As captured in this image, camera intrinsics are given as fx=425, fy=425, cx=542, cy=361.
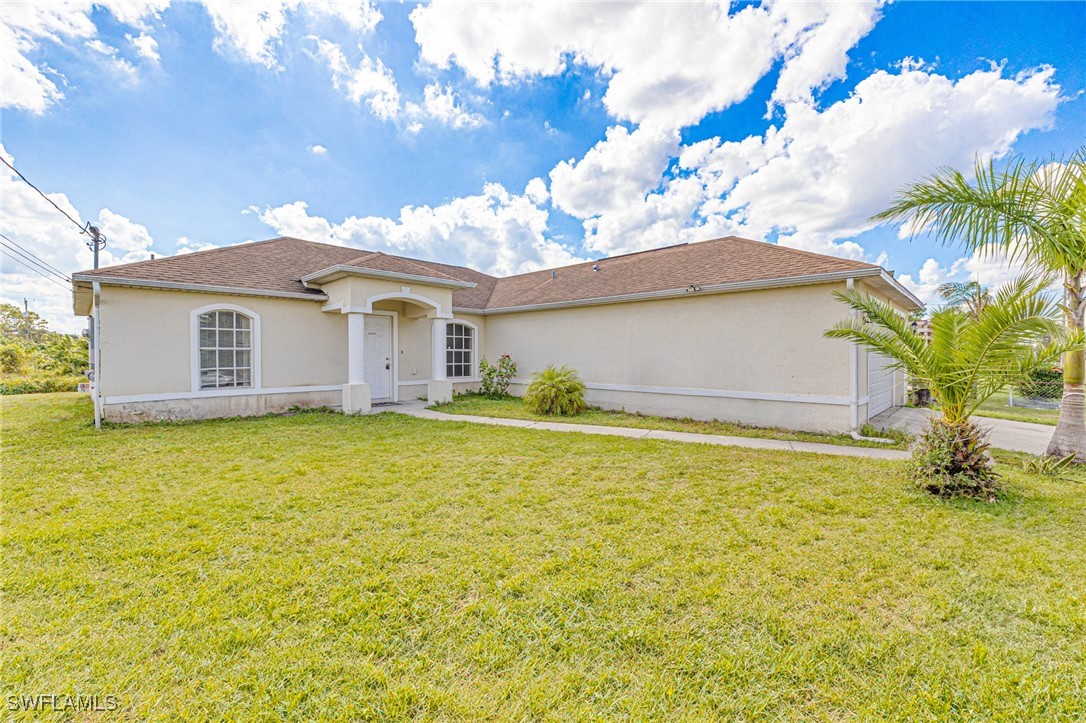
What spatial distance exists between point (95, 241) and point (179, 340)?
1565 cm

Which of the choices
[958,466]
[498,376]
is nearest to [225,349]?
[498,376]

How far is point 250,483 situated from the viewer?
17.3 feet

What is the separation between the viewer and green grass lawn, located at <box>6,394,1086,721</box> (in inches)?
83.2

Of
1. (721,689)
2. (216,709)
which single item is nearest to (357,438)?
(216,709)

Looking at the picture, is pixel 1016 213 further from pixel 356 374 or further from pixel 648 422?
pixel 356 374

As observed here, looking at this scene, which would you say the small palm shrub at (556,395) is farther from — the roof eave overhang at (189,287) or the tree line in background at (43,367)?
the tree line in background at (43,367)

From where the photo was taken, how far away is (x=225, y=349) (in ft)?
33.7

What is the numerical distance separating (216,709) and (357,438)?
248 inches

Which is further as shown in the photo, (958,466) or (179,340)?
(179,340)

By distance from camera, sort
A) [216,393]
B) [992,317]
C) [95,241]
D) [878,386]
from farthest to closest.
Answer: [95,241]
[878,386]
[216,393]
[992,317]

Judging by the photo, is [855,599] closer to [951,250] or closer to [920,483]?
[920,483]

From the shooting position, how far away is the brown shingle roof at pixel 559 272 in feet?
30.4

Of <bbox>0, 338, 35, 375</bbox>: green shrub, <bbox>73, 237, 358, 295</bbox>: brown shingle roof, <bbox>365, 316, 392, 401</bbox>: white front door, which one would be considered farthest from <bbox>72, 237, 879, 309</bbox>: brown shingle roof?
<bbox>0, 338, 35, 375</bbox>: green shrub
